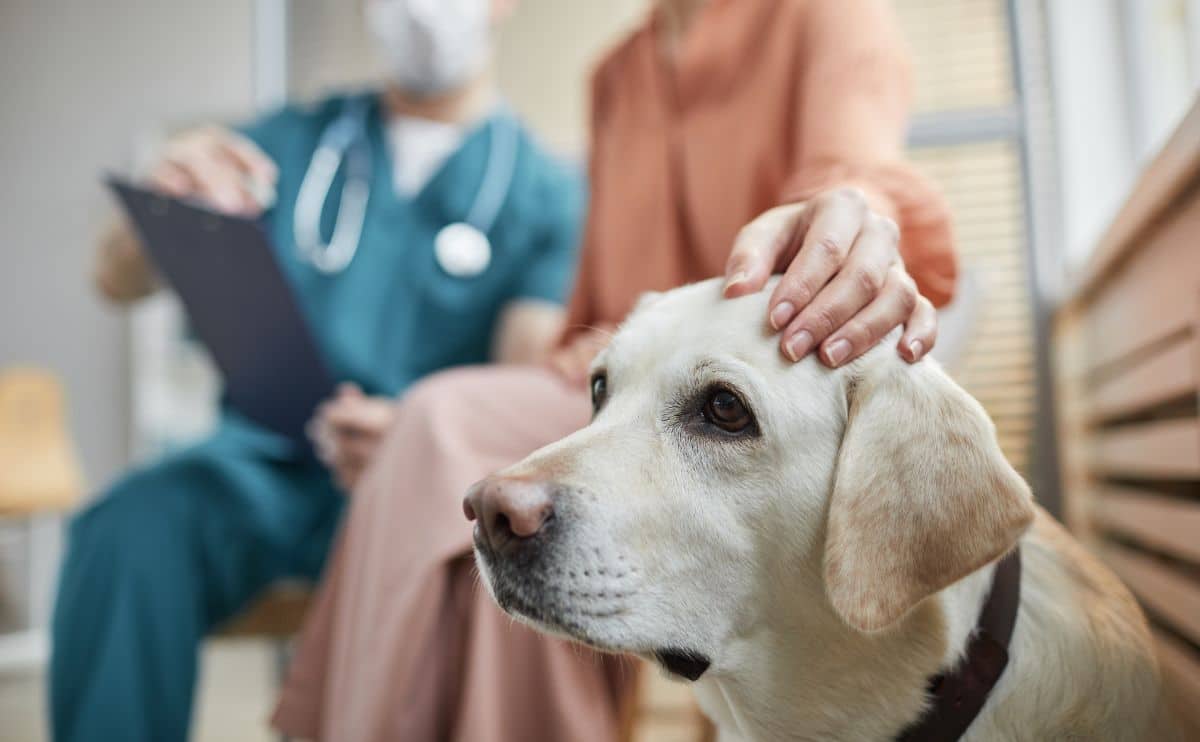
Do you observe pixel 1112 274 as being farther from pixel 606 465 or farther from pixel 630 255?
pixel 606 465

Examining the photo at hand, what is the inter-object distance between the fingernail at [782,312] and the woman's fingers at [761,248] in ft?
0.12

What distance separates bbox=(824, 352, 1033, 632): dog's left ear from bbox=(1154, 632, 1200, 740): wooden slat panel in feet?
0.73

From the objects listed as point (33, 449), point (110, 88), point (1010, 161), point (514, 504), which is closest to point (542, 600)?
point (514, 504)

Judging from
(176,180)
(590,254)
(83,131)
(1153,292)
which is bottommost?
(1153,292)

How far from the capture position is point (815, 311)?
22.7 inches

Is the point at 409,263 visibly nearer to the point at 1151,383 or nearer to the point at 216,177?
the point at 216,177

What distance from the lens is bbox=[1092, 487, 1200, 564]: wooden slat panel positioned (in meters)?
0.77

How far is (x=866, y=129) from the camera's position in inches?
31.4

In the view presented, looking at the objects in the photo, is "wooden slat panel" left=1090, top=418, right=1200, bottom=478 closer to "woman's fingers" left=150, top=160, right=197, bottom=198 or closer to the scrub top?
the scrub top

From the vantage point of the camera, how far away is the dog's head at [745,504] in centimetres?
56

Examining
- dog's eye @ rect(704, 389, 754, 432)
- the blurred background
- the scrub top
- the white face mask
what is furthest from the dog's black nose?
the white face mask

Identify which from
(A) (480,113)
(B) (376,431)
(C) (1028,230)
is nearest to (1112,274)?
(C) (1028,230)

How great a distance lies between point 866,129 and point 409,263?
88 centimetres

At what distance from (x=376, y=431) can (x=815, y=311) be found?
720 mm
